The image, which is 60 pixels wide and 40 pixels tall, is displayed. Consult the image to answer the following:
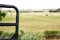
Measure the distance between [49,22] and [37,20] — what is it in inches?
21.9

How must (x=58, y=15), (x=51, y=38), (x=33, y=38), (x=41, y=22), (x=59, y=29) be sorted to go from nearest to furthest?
(x=33, y=38)
(x=51, y=38)
(x=59, y=29)
(x=58, y=15)
(x=41, y=22)

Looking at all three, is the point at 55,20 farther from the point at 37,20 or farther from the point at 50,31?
the point at 50,31

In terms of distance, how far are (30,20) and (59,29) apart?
124cm

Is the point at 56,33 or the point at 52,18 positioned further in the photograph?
the point at 52,18

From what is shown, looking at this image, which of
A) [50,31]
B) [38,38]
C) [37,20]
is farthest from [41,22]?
[38,38]

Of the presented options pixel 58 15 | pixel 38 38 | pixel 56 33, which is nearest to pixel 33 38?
pixel 38 38

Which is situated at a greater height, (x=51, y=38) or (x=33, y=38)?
(x=33, y=38)

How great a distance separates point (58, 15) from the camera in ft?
25.9

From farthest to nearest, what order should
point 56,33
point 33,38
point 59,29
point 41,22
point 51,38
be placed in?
point 41,22, point 59,29, point 56,33, point 51,38, point 33,38

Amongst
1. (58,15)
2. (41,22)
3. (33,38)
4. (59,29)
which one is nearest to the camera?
(33,38)

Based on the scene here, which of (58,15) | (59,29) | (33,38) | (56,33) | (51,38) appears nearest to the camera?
(33,38)

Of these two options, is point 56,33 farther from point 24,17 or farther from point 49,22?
point 49,22

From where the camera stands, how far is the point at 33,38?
13.0 feet

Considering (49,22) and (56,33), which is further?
(49,22)
